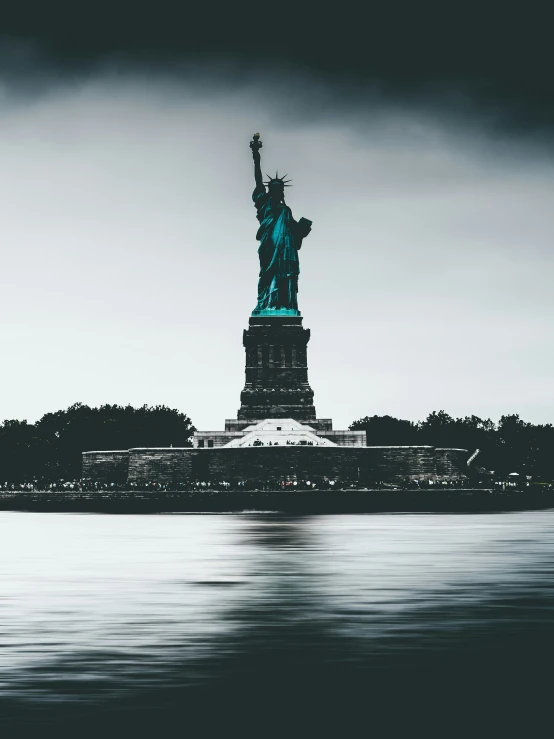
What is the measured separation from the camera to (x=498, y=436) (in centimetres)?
12144

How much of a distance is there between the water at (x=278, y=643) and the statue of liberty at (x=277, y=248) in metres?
47.2

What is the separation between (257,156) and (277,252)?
5924mm

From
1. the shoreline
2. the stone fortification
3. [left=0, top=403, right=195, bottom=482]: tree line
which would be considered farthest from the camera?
[left=0, top=403, right=195, bottom=482]: tree line

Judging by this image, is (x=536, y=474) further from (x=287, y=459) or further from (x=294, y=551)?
(x=294, y=551)

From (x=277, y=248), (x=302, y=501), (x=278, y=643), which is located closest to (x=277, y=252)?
(x=277, y=248)

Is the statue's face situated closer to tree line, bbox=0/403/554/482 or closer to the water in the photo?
tree line, bbox=0/403/554/482

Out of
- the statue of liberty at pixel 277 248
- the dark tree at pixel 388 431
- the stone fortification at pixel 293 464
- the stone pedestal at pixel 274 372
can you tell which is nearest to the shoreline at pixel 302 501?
the stone fortification at pixel 293 464

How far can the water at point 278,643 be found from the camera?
392 inches

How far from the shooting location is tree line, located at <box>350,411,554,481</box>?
106 m

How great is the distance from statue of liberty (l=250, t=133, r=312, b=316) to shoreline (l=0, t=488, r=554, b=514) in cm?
1696

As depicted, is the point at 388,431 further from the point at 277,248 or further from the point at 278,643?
the point at 278,643

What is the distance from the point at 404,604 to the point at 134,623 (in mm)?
4196

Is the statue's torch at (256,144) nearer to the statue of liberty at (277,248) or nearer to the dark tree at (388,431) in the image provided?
A: the statue of liberty at (277,248)

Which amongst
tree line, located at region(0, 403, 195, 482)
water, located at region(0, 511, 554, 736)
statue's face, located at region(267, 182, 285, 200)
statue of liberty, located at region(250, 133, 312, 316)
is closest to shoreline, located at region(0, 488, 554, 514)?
statue of liberty, located at region(250, 133, 312, 316)
